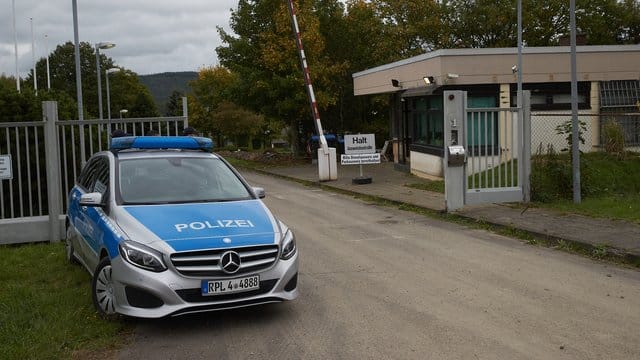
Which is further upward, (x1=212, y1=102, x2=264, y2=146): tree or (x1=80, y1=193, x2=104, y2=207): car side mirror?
(x1=212, y1=102, x2=264, y2=146): tree

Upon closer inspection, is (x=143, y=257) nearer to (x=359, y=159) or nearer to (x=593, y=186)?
(x=593, y=186)

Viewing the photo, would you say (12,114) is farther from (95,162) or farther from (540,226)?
(540,226)

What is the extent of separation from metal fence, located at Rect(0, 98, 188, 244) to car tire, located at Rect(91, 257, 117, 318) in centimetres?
435

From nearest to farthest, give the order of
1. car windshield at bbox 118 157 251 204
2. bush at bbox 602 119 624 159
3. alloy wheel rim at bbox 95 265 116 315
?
alloy wheel rim at bbox 95 265 116 315 < car windshield at bbox 118 157 251 204 < bush at bbox 602 119 624 159

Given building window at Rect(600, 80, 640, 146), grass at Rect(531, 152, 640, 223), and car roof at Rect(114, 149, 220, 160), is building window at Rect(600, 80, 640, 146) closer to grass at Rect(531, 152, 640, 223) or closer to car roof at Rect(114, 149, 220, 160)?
grass at Rect(531, 152, 640, 223)

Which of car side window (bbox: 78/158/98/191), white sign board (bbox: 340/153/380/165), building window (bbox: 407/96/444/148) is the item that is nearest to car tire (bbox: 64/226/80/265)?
car side window (bbox: 78/158/98/191)

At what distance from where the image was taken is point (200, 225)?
19.2 feet

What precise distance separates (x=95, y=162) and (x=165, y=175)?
5.17ft

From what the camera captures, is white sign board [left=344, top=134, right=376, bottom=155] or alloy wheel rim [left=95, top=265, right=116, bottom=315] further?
white sign board [left=344, top=134, right=376, bottom=155]

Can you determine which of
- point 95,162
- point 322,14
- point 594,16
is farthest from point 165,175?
point 594,16

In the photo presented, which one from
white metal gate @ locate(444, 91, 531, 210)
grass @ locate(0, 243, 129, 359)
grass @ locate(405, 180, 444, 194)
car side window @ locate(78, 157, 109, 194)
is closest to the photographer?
grass @ locate(0, 243, 129, 359)

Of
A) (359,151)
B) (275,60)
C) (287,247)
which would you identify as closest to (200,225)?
(287,247)

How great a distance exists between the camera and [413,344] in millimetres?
5328

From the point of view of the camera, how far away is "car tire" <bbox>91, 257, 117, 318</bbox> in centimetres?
589
